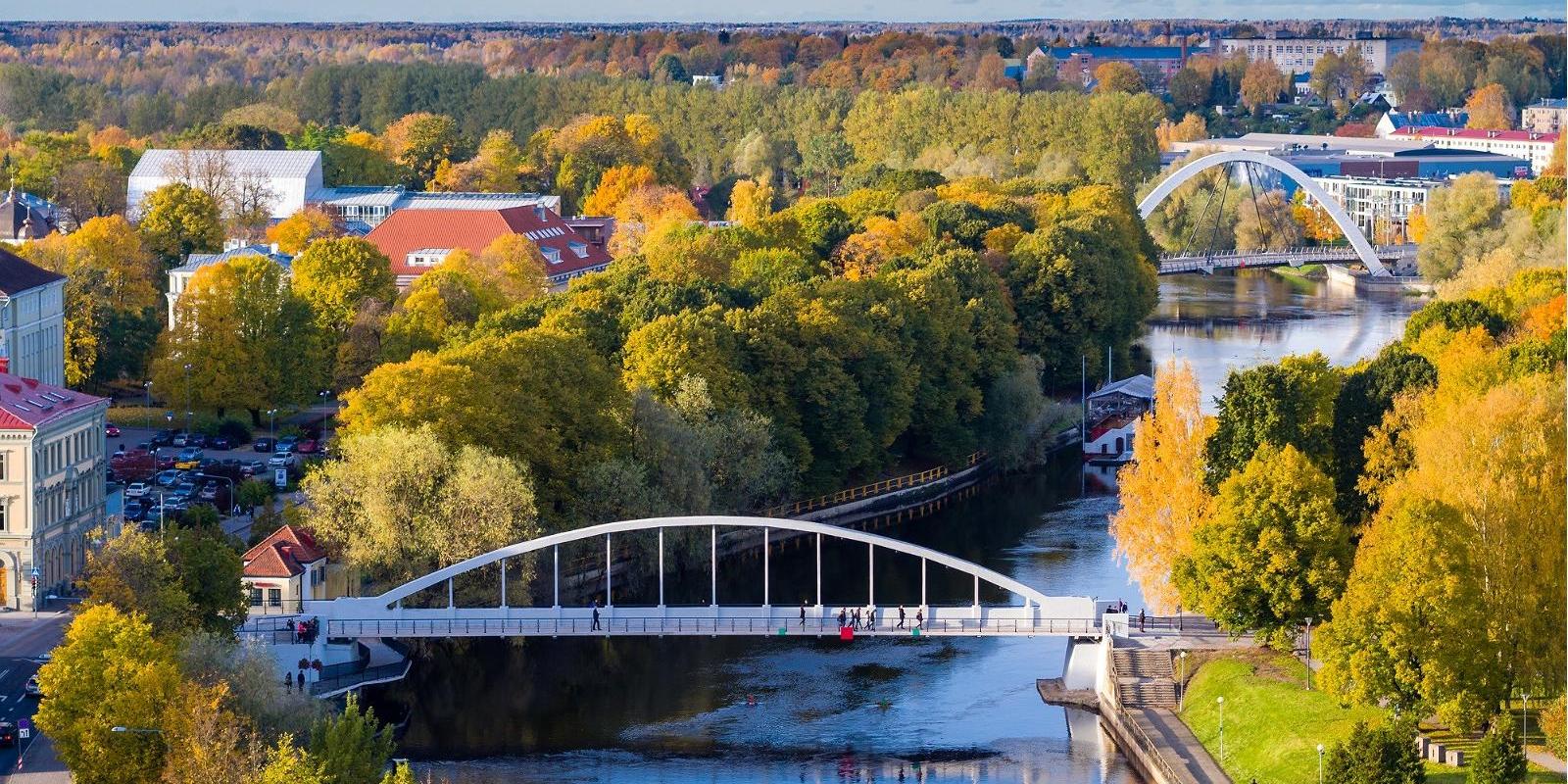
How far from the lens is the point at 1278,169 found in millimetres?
144250

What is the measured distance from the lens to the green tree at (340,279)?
87375 mm

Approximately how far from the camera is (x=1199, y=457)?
197ft

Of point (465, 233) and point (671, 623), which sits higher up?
point (465, 233)

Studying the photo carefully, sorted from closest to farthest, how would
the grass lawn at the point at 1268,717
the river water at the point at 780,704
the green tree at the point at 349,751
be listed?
the green tree at the point at 349,751
the grass lawn at the point at 1268,717
the river water at the point at 780,704

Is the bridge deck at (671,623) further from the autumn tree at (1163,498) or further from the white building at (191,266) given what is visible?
the white building at (191,266)

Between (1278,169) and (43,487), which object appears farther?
(1278,169)

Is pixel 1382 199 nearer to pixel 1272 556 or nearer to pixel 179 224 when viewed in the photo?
pixel 179 224

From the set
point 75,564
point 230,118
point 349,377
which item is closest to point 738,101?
point 230,118

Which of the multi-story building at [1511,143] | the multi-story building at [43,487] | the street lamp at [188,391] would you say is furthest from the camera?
the multi-story building at [1511,143]

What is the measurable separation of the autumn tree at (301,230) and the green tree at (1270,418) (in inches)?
1900

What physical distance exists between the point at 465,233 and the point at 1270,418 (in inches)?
1952

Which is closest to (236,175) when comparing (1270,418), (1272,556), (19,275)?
(19,275)

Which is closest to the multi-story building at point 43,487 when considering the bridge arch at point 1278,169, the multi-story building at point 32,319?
the multi-story building at point 32,319

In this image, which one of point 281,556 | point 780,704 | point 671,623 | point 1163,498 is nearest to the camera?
point 780,704
